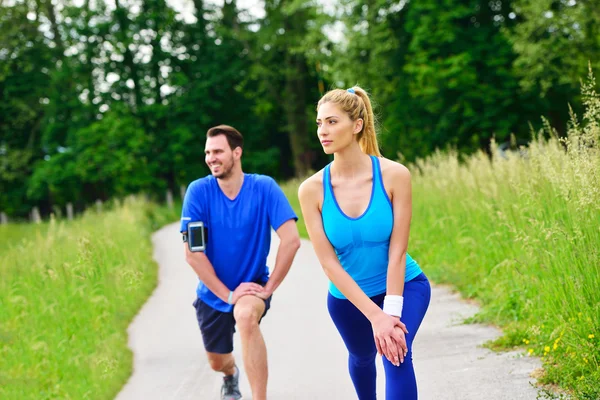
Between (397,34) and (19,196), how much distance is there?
21.3m

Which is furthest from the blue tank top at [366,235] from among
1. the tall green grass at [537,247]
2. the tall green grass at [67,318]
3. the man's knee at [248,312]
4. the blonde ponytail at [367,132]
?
the tall green grass at [67,318]

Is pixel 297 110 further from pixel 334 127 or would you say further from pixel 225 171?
pixel 334 127

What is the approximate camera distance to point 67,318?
27.9 ft

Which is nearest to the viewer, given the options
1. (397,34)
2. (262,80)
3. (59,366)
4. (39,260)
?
(59,366)

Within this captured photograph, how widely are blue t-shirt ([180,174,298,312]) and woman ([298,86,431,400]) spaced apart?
1.23m

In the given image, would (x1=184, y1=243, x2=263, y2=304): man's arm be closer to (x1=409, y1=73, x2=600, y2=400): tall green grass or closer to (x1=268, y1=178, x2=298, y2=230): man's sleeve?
(x1=268, y1=178, x2=298, y2=230): man's sleeve

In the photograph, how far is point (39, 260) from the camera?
421 inches

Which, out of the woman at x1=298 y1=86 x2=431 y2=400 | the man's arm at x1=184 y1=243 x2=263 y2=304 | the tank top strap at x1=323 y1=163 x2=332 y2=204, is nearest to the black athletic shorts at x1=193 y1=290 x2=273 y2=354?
the man's arm at x1=184 y1=243 x2=263 y2=304

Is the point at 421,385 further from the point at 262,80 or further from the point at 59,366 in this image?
the point at 262,80

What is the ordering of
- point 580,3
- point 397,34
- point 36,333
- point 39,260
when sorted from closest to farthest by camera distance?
point 36,333, point 39,260, point 580,3, point 397,34

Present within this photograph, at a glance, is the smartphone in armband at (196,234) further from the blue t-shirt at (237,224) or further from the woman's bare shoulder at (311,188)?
the woman's bare shoulder at (311,188)

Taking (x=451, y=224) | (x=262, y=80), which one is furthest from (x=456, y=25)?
(x=451, y=224)

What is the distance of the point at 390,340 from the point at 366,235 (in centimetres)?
50

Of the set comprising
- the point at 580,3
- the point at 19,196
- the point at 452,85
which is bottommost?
the point at 19,196
